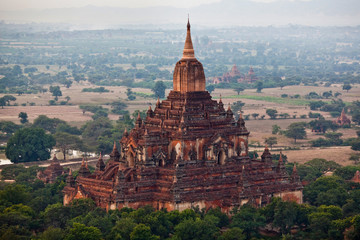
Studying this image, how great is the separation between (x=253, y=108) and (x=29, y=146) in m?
65.7

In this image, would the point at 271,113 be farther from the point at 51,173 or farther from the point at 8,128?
the point at 51,173

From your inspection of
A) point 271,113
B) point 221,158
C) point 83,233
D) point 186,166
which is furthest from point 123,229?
point 271,113

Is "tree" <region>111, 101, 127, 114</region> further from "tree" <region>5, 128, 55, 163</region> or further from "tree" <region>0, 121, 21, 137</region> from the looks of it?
"tree" <region>5, 128, 55, 163</region>

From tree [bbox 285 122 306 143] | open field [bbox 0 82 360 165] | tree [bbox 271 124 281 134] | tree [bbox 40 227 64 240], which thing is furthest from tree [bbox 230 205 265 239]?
tree [bbox 271 124 281 134]

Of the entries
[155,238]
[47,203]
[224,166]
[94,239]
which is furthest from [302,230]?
[47,203]

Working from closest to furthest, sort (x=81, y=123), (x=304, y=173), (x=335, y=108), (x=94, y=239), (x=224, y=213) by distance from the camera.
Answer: (x=94, y=239), (x=224, y=213), (x=304, y=173), (x=81, y=123), (x=335, y=108)

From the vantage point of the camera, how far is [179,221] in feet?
180

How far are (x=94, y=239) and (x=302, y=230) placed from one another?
1436 centimetres

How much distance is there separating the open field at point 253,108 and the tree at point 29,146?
26463 millimetres

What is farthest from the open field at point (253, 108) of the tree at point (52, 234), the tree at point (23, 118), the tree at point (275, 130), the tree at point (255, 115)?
the tree at point (52, 234)

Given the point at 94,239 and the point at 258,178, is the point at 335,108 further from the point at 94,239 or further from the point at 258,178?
the point at 94,239

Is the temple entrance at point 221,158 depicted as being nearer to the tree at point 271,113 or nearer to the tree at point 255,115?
the tree at point 255,115

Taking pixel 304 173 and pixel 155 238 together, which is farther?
pixel 304 173

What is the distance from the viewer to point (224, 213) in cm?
5666
